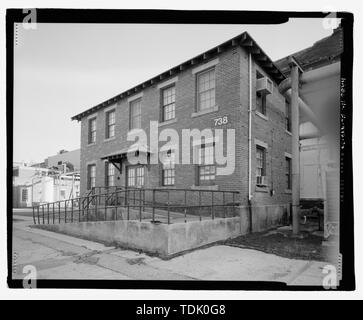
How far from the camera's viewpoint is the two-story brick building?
9.35 metres

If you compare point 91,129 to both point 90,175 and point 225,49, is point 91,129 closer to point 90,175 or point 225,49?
point 90,175

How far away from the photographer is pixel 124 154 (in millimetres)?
12719

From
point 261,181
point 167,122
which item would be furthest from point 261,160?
point 167,122

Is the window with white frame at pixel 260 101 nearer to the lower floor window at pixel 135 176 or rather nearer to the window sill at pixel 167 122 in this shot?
the window sill at pixel 167 122

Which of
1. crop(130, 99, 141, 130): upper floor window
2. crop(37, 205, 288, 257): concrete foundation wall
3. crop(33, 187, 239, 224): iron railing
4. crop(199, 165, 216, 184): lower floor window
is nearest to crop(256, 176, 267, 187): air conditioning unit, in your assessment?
crop(37, 205, 288, 257): concrete foundation wall

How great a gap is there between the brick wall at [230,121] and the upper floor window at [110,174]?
11.2 inches

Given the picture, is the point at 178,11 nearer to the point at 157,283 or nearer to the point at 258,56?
the point at 157,283

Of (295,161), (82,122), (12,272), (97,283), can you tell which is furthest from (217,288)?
(82,122)

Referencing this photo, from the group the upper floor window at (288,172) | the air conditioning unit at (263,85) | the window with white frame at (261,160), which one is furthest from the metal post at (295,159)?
the upper floor window at (288,172)

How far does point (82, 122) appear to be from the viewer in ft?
56.5

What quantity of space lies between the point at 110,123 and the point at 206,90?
7049 mm

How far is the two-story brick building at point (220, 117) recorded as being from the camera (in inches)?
368

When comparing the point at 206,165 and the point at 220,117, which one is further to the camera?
the point at 206,165

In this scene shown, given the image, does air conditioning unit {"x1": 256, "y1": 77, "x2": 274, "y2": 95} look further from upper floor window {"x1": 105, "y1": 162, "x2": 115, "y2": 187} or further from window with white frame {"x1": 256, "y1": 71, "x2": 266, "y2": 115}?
upper floor window {"x1": 105, "y1": 162, "x2": 115, "y2": 187}
